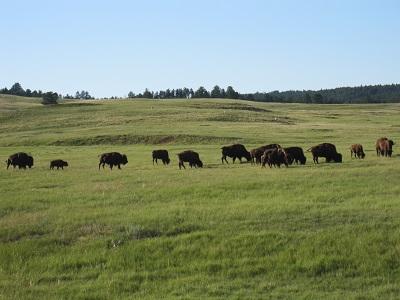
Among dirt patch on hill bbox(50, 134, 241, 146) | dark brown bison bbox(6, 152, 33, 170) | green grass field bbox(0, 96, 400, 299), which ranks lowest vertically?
green grass field bbox(0, 96, 400, 299)

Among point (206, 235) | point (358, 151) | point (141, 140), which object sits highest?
point (141, 140)

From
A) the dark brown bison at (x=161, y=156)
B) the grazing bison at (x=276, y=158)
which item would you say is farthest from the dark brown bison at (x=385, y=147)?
the dark brown bison at (x=161, y=156)

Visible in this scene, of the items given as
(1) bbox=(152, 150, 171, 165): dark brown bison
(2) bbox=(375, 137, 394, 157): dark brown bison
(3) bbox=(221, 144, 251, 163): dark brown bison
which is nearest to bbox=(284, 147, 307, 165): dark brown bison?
(3) bbox=(221, 144, 251, 163): dark brown bison

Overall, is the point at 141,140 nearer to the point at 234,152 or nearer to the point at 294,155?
the point at 234,152

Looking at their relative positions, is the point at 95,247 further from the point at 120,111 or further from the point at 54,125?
the point at 120,111

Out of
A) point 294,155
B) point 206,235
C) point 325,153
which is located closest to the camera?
point 206,235

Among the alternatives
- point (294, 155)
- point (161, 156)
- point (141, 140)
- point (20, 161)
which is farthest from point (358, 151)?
point (141, 140)

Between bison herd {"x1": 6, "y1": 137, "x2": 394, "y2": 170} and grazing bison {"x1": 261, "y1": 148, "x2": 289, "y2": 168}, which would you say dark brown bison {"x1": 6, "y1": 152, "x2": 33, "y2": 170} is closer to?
bison herd {"x1": 6, "y1": 137, "x2": 394, "y2": 170}

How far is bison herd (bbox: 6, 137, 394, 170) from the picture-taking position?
3003 cm

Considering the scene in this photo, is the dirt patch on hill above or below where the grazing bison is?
above

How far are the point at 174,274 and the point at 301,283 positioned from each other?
2738mm

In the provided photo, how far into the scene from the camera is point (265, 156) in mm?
30125

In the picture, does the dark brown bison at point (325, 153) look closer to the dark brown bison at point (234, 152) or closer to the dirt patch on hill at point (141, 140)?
the dark brown bison at point (234, 152)

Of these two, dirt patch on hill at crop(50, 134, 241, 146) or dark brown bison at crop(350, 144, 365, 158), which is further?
dirt patch on hill at crop(50, 134, 241, 146)
